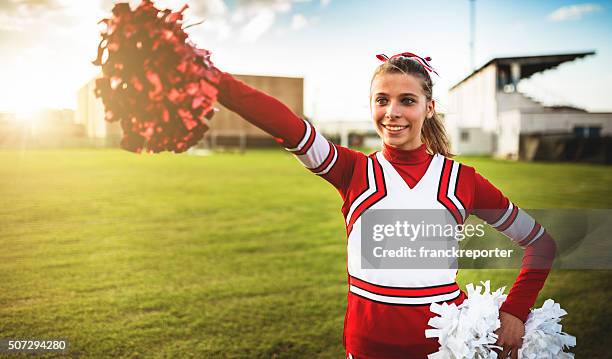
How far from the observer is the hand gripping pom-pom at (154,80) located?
1.36 meters

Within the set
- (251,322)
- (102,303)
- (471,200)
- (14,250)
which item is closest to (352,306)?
(471,200)

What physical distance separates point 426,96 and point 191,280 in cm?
375

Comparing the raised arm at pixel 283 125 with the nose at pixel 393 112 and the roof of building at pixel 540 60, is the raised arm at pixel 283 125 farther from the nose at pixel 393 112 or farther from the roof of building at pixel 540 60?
the roof of building at pixel 540 60

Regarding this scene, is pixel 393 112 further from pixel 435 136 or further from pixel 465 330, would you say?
pixel 465 330

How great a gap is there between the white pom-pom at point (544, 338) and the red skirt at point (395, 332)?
12.6 inches

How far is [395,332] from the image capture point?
1.66 meters

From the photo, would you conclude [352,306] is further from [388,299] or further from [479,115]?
[479,115]

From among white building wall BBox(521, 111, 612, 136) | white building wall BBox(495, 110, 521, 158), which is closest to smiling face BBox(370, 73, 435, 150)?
white building wall BBox(495, 110, 521, 158)

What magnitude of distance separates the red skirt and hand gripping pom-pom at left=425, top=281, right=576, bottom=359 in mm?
51

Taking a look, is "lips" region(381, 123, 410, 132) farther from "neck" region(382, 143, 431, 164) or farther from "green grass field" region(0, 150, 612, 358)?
"green grass field" region(0, 150, 612, 358)

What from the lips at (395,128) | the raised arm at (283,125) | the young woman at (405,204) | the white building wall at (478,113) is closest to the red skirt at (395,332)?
the young woman at (405,204)

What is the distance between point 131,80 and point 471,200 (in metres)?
1.25

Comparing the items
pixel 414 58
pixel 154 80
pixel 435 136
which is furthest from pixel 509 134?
pixel 154 80

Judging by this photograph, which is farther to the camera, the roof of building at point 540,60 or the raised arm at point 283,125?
the roof of building at point 540,60
